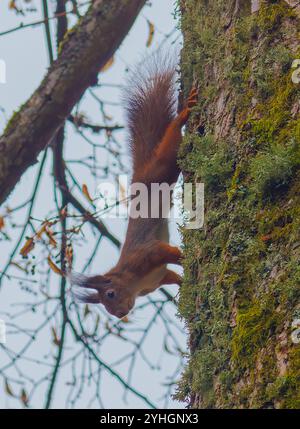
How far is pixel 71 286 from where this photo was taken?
4.20m

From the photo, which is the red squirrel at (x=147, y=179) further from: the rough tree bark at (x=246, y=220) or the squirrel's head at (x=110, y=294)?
the rough tree bark at (x=246, y=220)

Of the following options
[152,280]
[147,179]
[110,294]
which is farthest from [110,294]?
[147,179]

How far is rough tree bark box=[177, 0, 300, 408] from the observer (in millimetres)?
1717

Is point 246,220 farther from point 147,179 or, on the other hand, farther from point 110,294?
point 110,294

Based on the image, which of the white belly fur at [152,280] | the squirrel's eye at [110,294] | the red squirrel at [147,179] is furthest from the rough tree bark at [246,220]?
the squirrel's eye at [110,294]

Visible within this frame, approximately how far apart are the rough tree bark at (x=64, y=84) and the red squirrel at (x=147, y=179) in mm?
1624

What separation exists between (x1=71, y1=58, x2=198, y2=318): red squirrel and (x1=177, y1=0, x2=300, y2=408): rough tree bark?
0.98 m

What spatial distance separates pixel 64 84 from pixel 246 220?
26.4 inches

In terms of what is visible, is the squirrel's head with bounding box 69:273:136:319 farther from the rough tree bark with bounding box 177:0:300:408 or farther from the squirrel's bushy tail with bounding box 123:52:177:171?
the rough tree bark with bounding box 177:0:300:408

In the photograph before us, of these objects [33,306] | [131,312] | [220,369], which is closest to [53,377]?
[33,306]

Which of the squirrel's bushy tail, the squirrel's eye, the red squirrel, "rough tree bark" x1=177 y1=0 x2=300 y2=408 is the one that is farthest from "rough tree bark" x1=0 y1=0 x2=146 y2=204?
the squirrel's eye

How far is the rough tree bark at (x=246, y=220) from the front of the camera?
1.72 m
